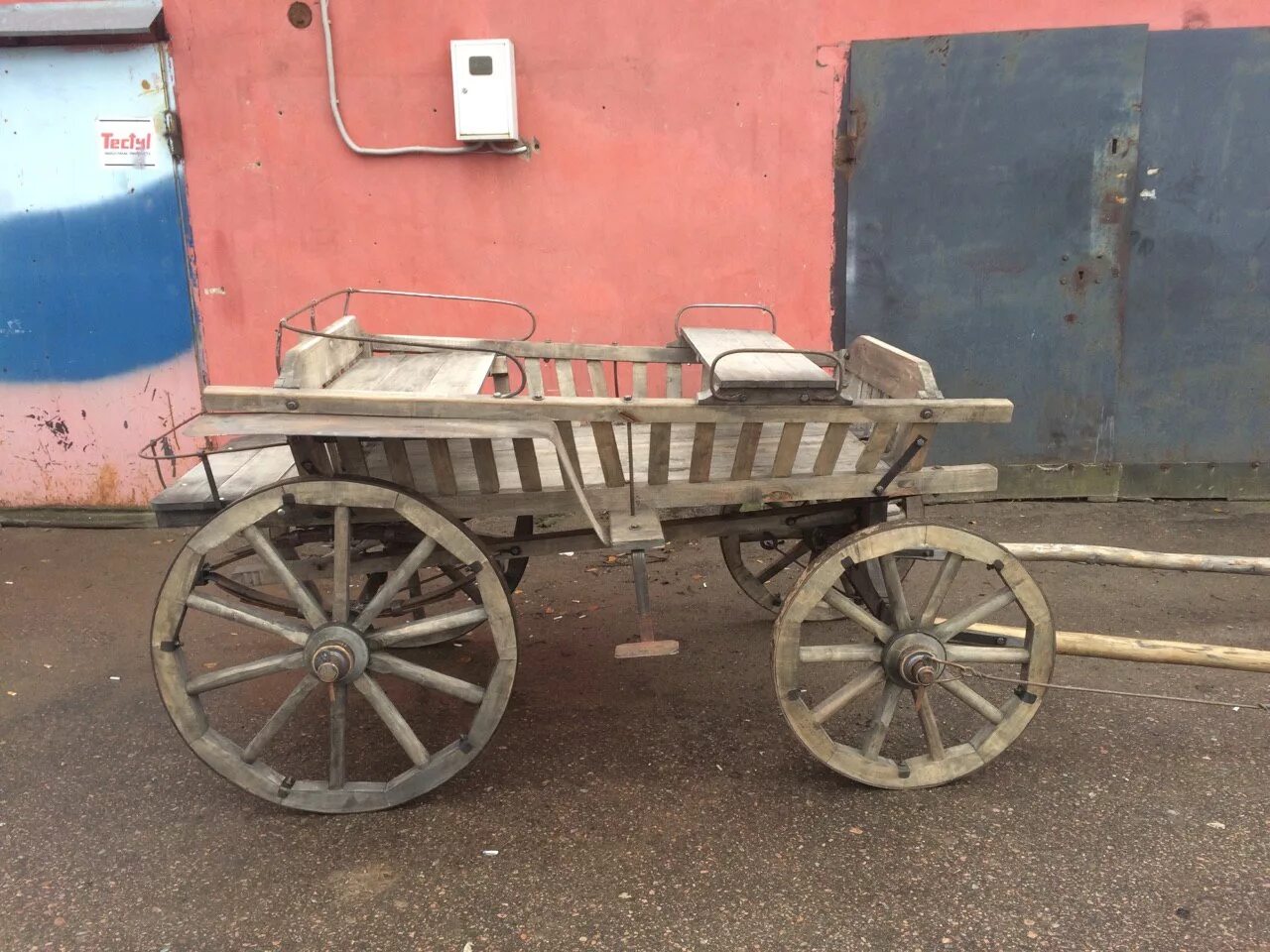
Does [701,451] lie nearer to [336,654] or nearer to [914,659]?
[914,659]

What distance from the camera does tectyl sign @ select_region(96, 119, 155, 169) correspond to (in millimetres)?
5070

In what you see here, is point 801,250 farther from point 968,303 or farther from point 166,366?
point 166,366

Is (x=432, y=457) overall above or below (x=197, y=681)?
above

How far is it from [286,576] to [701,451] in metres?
1.24

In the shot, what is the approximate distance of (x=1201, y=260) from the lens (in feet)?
17.2

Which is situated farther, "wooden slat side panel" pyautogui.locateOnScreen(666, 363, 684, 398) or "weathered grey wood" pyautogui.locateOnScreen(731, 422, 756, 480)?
"wooden slat side panel" pyautogui.locateOnScreen(666, 363, 684, 398)

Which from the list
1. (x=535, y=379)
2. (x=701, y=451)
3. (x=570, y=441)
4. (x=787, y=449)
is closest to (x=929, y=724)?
(x=787, y=449)

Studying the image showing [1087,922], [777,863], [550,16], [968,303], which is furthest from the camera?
[968,303]

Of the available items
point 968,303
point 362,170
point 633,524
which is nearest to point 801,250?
point 968,303

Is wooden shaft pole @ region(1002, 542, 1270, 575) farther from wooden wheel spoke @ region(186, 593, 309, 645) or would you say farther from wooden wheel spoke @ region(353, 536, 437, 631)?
wooden wheel spoke @ region(186, 593, 309, 645)

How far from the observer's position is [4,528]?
5637mm

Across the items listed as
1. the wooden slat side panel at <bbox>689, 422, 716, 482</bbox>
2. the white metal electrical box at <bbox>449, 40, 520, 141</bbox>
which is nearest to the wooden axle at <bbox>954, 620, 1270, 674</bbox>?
the wooden slat side panel at <bbox>689, 422, 716, 482</bbox>

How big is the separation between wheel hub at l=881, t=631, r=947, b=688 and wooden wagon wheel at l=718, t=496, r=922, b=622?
22 centimetres

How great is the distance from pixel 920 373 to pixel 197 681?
2.30 m
